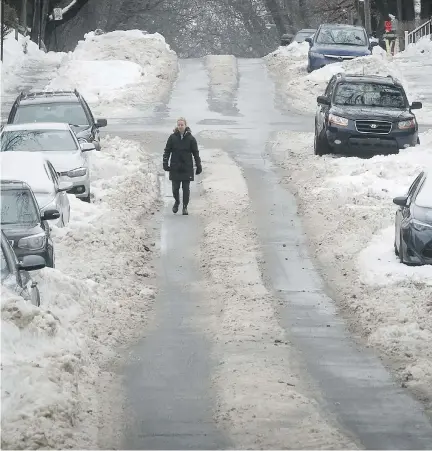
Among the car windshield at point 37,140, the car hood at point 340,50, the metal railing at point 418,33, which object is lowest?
the metal railing at point 418,33

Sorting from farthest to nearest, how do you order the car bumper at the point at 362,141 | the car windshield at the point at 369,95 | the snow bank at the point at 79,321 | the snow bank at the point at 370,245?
the car windshield at the point at 369,95
the car bumper at the point at 362,141
the snow bank at the point at 370,245
the snow bank at the point at 79,321

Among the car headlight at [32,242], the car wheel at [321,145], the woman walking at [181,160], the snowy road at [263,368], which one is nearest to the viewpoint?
the snowy road at [263,368]

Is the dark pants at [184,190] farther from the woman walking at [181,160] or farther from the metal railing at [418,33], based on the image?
the metal railing at [418,33]

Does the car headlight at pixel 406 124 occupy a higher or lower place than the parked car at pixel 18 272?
lower

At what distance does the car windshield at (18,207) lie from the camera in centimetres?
1512

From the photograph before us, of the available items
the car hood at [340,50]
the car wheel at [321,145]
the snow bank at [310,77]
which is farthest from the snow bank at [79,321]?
the car hood at [340,50]

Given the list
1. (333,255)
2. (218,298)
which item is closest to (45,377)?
(218,298)

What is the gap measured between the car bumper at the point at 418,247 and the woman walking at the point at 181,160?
600cm

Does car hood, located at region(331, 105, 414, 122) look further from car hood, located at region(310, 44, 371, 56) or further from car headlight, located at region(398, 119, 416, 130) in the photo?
car hood, located at region(310, 44, 371, 56)

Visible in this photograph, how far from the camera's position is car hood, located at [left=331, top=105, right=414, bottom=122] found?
25.4 metres

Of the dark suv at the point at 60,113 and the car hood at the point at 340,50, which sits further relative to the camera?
the car hood at the point at 340,50

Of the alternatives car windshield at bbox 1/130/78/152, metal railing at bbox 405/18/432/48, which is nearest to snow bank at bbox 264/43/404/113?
car windshield at bbox 1/130/78/152

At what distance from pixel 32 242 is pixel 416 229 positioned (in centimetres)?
482

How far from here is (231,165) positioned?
1022 inches
